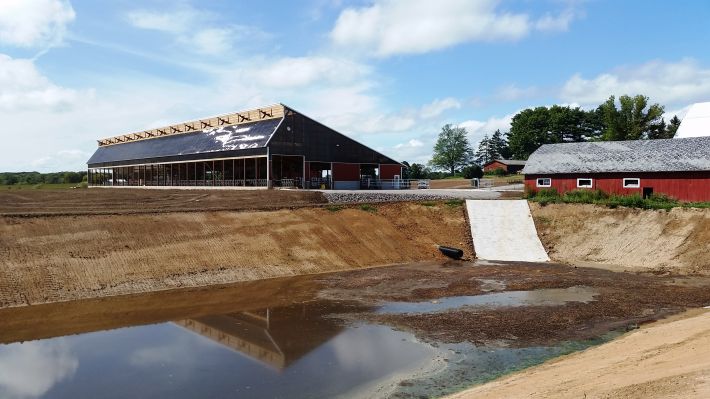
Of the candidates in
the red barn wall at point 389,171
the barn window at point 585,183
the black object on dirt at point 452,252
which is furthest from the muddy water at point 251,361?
the red barn wall at point 389,171

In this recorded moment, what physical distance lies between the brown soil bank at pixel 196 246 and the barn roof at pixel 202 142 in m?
17.7

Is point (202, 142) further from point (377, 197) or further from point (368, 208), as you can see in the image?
point (368, 208)

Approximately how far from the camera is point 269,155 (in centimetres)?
4800

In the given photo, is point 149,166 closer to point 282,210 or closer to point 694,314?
point 282,210

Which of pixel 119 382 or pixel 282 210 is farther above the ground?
pixel 282 210

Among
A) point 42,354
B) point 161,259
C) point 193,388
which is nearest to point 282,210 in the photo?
point 161,259

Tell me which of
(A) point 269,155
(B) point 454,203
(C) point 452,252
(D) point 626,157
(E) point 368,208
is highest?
(A) point 269,155

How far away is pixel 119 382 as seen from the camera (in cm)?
1274

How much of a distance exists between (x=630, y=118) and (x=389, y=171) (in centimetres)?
3919

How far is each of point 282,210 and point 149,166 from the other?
4294 centimetres

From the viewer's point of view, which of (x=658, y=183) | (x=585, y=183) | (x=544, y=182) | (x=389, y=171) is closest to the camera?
(x=658, y=183)

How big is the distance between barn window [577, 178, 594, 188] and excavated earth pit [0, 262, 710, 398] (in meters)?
14.8

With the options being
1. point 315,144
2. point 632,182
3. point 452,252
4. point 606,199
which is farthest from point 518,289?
point 315,144

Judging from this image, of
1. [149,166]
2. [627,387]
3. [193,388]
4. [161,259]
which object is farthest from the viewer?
[149,166]
